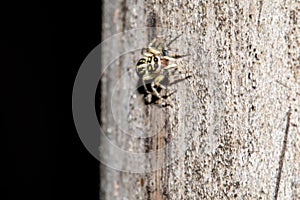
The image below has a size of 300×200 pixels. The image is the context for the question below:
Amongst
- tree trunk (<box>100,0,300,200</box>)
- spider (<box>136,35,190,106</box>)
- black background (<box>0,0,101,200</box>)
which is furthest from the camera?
black background (<box>0,0,101,200</box>)

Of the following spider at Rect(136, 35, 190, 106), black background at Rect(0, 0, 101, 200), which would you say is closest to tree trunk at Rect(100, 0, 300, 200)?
spider at Rect(136, 35, 190, 106)

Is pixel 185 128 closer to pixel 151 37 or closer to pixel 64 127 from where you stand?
pixel 151 37

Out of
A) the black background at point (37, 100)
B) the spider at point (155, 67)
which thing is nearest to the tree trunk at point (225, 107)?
the spider at point (155, 67)

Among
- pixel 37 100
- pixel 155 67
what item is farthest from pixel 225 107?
pixel 37 100

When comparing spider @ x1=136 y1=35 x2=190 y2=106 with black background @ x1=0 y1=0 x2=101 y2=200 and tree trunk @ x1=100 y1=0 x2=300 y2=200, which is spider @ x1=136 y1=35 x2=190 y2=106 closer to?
tree trunk @ x1=100 y1=0 x2=300 y2=200

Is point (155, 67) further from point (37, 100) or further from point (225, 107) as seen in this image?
point (37, 100)

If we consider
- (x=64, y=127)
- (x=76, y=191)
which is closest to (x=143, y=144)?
(x=76, y=191)

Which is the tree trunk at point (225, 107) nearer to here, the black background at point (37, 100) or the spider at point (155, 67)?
the spider at point (155, 67)
